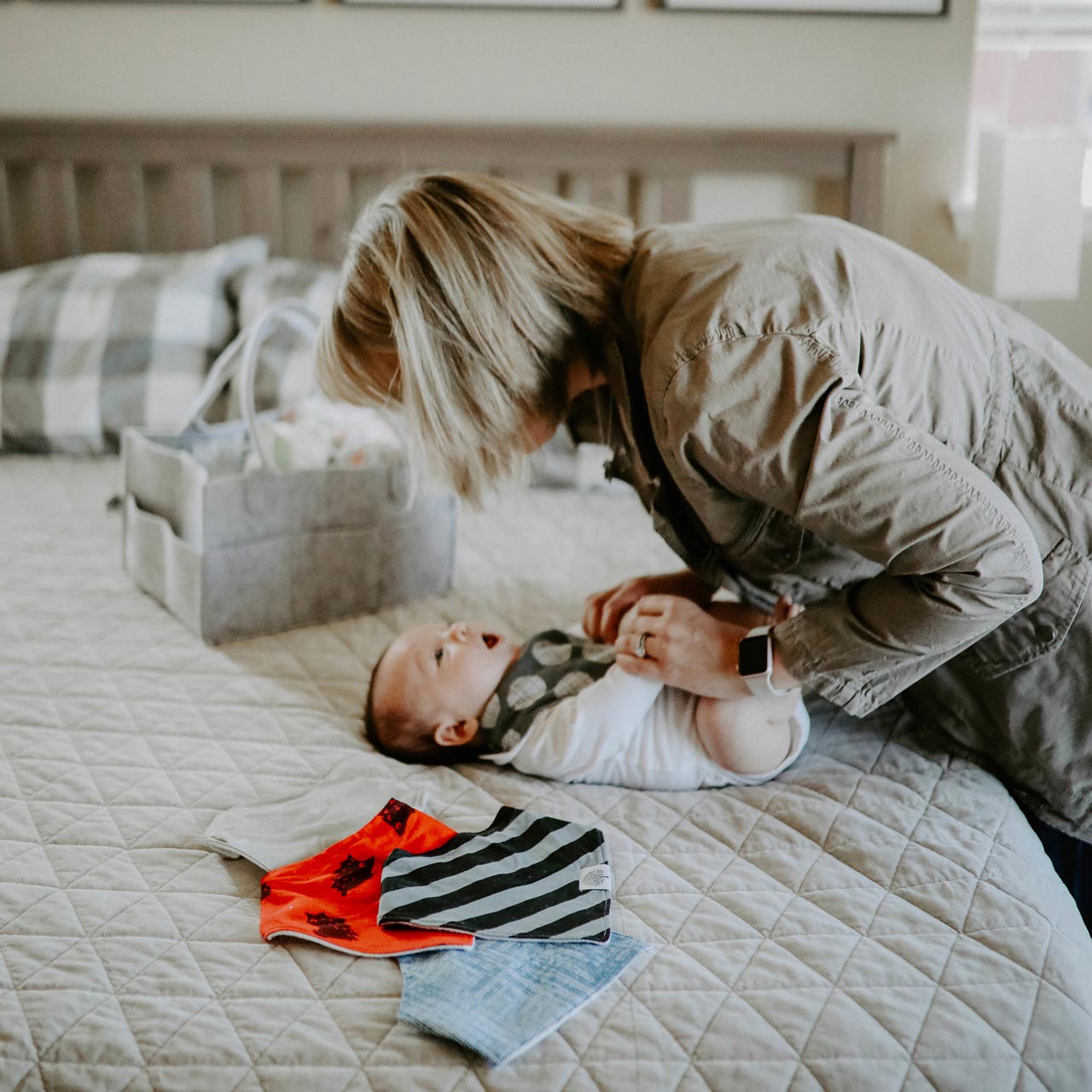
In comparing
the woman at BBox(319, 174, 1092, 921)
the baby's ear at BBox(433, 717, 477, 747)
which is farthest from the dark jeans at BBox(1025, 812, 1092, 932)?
the baby's ear at BBox(433, 717, 477, 747)

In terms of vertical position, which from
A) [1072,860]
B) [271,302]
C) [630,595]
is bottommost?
[1072,860]

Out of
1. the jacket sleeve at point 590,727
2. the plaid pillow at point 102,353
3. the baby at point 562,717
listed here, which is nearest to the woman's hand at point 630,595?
the baby at point 562,717

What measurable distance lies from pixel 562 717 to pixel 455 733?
0.54ft

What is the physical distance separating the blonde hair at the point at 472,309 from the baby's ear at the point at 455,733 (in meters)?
0.32

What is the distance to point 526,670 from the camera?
1.41 metres

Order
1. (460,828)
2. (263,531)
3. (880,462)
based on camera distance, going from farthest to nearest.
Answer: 1. (263,531)
2. (460,828)
3. (880,462)

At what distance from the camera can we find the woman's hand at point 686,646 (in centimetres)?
121

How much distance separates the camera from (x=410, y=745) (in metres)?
1.39

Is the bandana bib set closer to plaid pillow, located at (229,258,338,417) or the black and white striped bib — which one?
the black and white striped bib

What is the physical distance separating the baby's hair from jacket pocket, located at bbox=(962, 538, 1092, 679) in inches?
24.2

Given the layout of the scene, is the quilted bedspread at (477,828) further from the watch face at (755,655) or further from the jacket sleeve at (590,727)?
the watch face at (755,655)

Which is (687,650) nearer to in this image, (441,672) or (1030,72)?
(441,672)

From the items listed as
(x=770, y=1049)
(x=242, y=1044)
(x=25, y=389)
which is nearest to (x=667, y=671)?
(x=770, y=1049)

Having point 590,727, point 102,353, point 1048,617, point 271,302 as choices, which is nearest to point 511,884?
point 590,727
